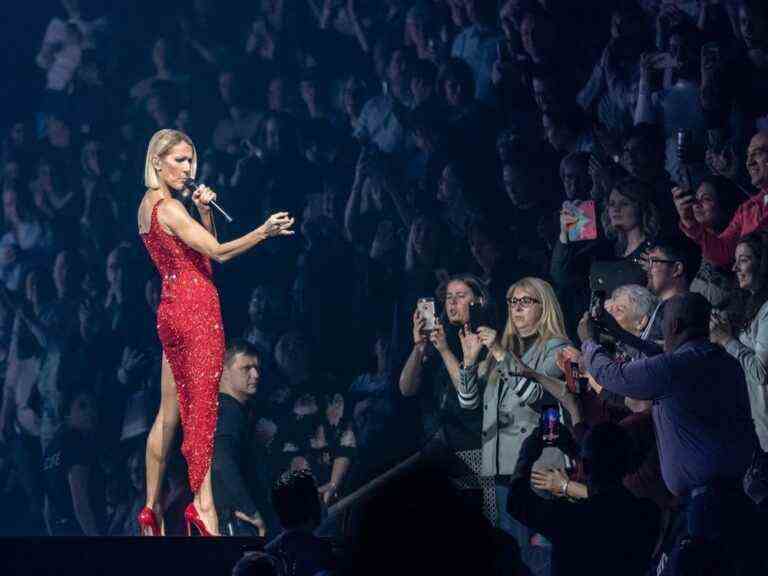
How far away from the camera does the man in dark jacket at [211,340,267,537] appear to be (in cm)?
586

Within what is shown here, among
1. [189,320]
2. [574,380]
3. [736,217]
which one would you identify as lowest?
[574,380]

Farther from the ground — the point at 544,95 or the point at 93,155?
the point at 93,155

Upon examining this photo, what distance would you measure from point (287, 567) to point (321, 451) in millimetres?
3303

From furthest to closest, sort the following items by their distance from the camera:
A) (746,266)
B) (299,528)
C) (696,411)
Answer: (746,266) < (696,411) < (299,528)

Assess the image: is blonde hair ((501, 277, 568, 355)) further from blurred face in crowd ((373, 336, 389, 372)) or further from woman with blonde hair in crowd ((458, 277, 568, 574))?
blurred face in crowd ((373, 336, 389, 372))

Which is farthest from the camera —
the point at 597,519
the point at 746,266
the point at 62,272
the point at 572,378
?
the point at 62,272

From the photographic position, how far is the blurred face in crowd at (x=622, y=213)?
513cm

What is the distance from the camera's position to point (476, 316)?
18.6 feet

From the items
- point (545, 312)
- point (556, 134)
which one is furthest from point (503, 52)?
point (545, 312)

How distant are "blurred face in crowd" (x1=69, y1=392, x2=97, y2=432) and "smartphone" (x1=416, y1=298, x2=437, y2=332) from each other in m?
2.24

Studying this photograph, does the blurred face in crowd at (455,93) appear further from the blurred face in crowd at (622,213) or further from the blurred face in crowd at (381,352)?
the blurred face in crowd at (381,352)

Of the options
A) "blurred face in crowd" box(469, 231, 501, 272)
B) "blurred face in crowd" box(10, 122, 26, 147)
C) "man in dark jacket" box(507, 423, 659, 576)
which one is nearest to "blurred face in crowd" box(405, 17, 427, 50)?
"blurred face in crowd" box(469, 231, 501, 272)

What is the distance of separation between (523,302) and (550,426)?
2705 mm

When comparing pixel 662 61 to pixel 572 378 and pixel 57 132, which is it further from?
pixel 57 132
